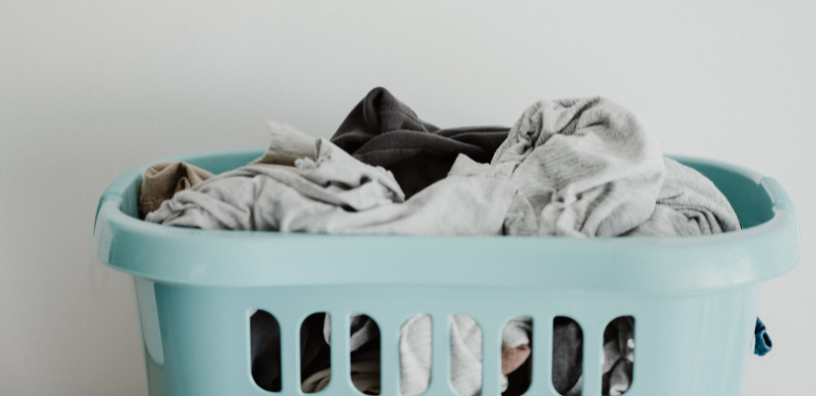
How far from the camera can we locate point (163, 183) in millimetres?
Result: 637

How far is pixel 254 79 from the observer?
2.93 feet

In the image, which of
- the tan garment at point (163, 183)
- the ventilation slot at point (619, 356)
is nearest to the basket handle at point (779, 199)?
the ventilation slot at point (619, 356)

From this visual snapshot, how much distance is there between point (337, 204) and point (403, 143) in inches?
6.6

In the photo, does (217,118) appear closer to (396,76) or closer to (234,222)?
(396,76)

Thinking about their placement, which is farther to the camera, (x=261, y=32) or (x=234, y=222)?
(x=261, y=32)

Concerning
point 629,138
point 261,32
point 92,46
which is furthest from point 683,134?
point 92,46

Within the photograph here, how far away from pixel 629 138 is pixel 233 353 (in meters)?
0.39

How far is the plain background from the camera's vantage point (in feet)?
2.87

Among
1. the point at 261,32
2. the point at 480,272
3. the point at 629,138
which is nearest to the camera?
the point at 480,272

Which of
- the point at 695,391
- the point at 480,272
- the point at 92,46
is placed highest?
the point at 92,46

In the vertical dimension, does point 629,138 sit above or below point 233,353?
above

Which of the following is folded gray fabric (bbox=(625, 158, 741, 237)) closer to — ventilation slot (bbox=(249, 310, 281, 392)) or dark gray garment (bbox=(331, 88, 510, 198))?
dark gray garment (bbox=(331, 88, 510, 198))

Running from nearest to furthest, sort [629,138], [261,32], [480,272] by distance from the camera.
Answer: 1. [480,272]
2. [629,138]
3. [261,32]

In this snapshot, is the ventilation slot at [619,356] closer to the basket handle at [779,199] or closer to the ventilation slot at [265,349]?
the basket handle at [779,199]
